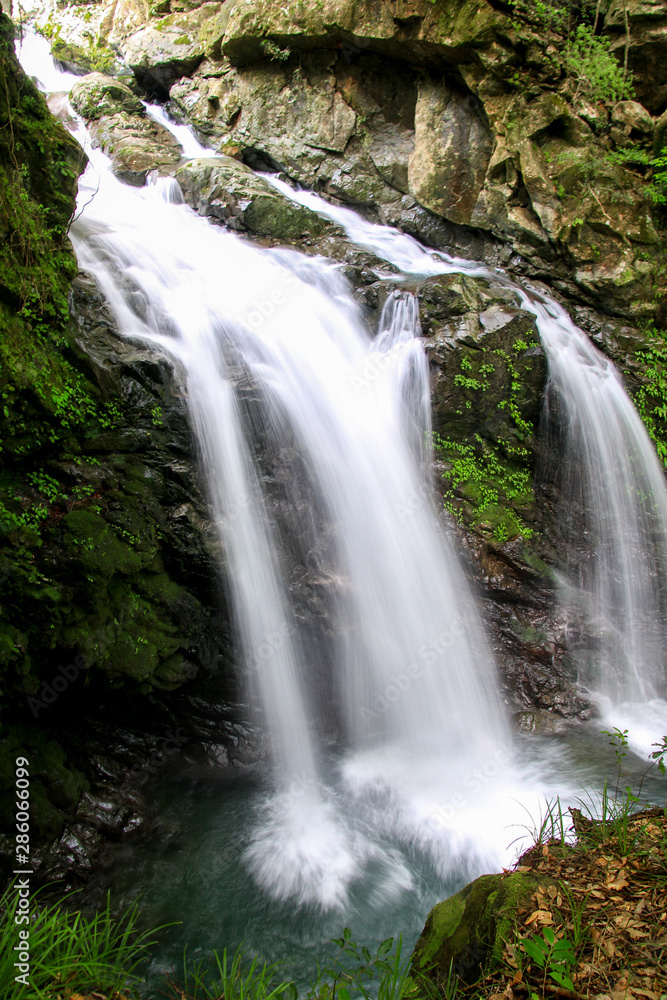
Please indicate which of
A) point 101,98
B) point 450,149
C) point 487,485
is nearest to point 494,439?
point 487,485

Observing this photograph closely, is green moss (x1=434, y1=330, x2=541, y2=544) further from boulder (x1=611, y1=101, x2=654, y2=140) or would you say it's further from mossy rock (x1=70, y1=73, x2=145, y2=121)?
Result: mossy rock (x1=70, y1=73, x2=145, y2=121)

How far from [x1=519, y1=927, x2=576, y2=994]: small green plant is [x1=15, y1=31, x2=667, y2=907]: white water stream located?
2.07 meters

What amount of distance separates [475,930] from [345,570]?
3495 mm

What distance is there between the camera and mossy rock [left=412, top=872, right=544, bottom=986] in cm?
217

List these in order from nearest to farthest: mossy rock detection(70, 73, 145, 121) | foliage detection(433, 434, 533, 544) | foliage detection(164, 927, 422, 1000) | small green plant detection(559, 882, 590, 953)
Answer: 1. small green plant detection(559, 882, 590, 953)
2. foliage detection(164, 927, 422, 1000)
3. foliage detection(433, 434, 533, 544)
4. mossy rock detection(70, 73, 145, 121)

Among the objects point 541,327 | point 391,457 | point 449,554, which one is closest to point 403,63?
point 541,327

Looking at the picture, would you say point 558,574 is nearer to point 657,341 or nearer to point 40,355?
point 657,341

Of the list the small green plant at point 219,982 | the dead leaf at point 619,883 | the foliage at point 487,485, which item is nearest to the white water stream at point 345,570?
the foliage at point 487,485

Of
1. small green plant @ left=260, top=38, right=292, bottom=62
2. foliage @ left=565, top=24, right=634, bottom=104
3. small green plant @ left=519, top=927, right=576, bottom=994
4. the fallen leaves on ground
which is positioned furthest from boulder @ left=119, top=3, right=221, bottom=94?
small green plant @ left=519, top=927, right=576, bottom=994

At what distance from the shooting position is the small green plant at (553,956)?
1845 mm

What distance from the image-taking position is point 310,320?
709 cm

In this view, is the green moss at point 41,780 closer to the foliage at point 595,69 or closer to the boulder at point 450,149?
the boulder at point 450,149

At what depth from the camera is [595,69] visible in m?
8.42

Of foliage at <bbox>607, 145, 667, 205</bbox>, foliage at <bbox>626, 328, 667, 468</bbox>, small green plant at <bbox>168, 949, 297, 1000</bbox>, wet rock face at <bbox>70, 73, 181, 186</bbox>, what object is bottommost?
small green plant at <bbox>168, 949, 297, 1000</bbox>
